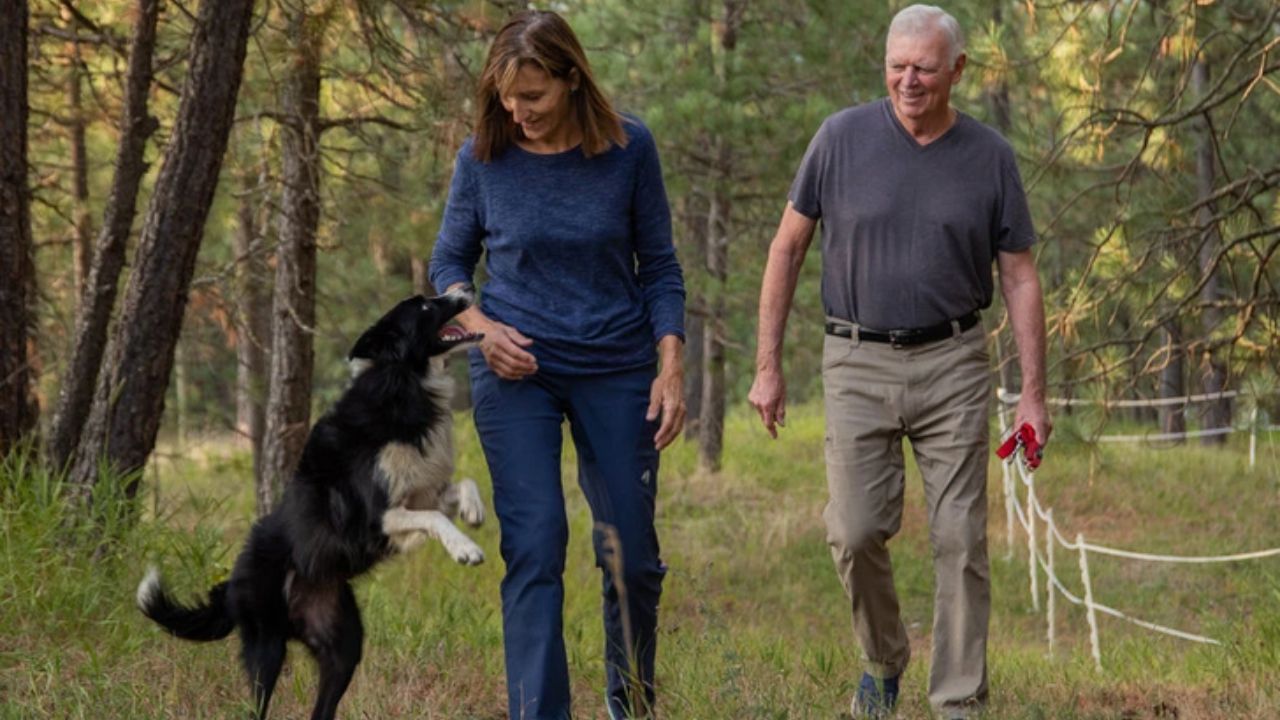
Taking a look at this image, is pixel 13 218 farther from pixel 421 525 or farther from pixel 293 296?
pixel 293 296

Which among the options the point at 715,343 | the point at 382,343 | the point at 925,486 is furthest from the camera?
the point at 715,343

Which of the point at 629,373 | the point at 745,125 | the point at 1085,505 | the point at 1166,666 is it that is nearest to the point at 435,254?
the point at 629,373

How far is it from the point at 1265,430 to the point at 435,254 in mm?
4189

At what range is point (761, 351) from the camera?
5.06 meters

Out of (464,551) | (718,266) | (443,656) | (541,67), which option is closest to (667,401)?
(464,551)

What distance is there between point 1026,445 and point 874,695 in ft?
3.28

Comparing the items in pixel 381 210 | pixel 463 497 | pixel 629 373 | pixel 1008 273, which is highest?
pixel 381 210

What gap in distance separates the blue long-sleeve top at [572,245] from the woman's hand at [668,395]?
60 millimetres

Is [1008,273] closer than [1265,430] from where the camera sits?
Yes

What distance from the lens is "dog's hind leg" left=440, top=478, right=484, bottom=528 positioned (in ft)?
14.9

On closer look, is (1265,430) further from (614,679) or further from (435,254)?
(435,254)

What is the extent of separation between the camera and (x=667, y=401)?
15.1 feet

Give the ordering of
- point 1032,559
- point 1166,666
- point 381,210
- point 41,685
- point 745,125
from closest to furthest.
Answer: point 41,685, point 1166,666, point 1032,559, point 745,125, point 381,210

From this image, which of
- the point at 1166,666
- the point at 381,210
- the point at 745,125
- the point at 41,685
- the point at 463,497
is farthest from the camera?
the point at 381,210
